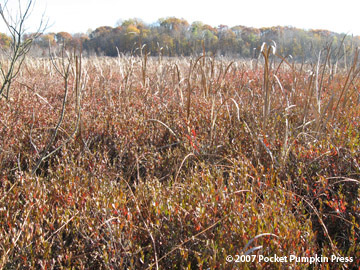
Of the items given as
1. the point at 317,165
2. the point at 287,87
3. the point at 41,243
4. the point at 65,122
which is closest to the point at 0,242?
the point at 41,243

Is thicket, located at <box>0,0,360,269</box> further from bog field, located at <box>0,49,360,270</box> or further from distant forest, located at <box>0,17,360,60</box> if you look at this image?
distant forest, located at <box>0,17,360,60</box>

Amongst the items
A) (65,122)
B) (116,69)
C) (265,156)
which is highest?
(116,69)

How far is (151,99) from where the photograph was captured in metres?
3.46

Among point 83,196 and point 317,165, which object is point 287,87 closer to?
point 317,165

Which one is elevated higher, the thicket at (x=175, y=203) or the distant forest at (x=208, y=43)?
the distant forest at (x=208, y=43)

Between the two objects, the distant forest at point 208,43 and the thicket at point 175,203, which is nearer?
the thicket at point 175,203

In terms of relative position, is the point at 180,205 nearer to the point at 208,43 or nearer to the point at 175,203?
the point at 175,203

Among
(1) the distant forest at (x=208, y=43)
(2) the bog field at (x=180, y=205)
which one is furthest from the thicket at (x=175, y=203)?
(1) the distant forest at (x=208, y=43)

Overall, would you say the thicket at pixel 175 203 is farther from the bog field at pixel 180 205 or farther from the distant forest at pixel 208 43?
the distant forest at pixel 208 43

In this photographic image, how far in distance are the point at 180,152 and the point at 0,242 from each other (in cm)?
139

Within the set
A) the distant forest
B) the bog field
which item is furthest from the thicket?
the distant forest

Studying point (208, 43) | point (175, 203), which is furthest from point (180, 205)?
point (208, 43)

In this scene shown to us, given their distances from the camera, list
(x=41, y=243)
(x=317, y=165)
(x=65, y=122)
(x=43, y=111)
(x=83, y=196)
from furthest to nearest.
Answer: (x=43, y=111)
(x=65, y=122)
(x=317, y=165)
(x=83, y=196)
(x=41, y=243)

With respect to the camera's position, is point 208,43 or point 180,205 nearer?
point 180,205
